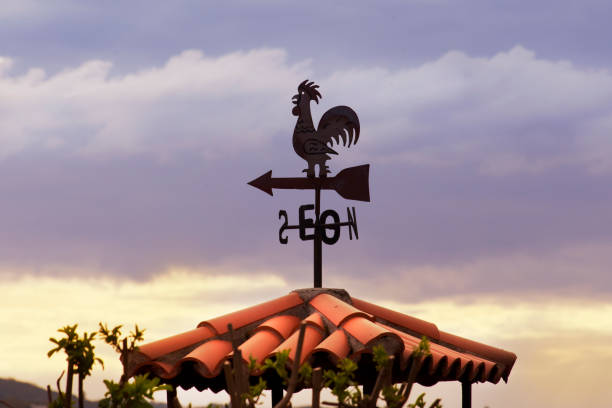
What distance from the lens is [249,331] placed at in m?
11.4

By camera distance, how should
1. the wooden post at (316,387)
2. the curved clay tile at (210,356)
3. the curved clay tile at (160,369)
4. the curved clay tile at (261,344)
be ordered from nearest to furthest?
the wooden post at (316,387) → the curved clay tile at (261,344) → the curved clay tile at (210,356) → the curved clay tile at (160,369)

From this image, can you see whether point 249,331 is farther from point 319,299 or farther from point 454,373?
point 454,373

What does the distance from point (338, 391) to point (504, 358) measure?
659 cm

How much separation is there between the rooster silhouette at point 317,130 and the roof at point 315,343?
190cm

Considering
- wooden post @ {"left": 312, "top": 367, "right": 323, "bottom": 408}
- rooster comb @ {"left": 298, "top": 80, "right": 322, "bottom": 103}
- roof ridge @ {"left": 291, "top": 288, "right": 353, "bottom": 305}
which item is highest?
rooster comb @ {"left": 298, "top": 80, "right": 322, "bottom": 103}

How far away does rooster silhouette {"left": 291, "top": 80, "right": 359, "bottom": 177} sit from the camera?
41.3 ft

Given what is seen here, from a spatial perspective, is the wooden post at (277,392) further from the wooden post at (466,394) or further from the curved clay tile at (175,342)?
the wooden post at (466,394)

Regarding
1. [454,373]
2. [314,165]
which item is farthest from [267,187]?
[454,373]

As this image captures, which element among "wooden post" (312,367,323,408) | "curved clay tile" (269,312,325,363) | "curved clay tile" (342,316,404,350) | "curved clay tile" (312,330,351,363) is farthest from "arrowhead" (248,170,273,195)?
"wooden post" (312,367,323,408)

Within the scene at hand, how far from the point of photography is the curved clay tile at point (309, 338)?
9.96 metres

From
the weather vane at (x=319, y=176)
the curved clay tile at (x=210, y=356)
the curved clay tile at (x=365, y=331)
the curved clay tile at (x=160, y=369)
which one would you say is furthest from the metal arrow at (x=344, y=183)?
the curved clay tile at (x=160, y=369)

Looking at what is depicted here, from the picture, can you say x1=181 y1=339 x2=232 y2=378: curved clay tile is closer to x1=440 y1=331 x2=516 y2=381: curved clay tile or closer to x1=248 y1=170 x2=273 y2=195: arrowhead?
x1=248 y1=170 x2=273 y2=195: arrowhead

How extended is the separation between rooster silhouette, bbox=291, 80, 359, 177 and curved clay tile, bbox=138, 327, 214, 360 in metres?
2.71

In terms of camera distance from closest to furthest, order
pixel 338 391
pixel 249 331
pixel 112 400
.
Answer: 1. pixel 338 391
2. pixel 112 400
3. pixel 249 331
